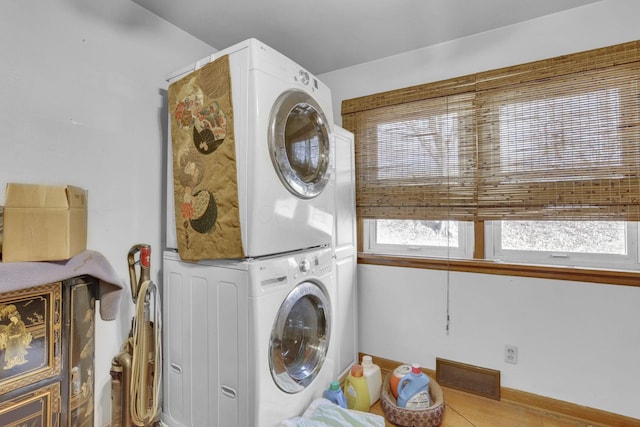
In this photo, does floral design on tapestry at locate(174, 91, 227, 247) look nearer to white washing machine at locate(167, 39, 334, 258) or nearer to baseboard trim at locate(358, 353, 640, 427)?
white washing machine at locate(167, 39, 334, 258)

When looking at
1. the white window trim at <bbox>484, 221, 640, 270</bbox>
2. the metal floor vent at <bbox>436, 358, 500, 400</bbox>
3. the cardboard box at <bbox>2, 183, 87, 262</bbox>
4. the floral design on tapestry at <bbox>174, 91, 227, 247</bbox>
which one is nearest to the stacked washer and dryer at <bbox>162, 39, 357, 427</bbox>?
the floral design on tapestry at <bbox>174, 91, 227, 247</bbox>

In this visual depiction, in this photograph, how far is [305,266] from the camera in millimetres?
1590

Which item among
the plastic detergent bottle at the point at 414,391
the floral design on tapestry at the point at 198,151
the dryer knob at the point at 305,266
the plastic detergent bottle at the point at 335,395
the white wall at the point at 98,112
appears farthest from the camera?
the plastic detergent bottle at the point at 414,391

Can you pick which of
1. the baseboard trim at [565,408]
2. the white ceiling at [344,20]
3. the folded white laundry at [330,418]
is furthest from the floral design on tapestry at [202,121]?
the baseboard trim at [565,408]

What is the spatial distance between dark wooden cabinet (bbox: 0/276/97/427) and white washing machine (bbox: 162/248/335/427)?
1.22 ft

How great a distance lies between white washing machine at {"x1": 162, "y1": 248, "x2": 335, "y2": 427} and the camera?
133 centimetres

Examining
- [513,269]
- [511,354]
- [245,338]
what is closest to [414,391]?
[511,354]

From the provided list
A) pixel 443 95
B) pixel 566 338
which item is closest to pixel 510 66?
pixel 443 95

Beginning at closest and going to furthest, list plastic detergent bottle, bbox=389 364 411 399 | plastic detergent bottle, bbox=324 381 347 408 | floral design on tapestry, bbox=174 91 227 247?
floral design on tapestry, bbox=174 91 227 247
plastic detergent bottle, bbox=324 381 347 408
plastic detergent bottle, bbox=389 364 411 399

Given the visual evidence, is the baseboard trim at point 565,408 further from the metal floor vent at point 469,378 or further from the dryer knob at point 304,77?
the dryer knob at point 304,77

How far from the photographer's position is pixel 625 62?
1.73m

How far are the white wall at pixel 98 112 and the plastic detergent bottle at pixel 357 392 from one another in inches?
51.4

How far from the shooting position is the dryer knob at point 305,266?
5.16ft

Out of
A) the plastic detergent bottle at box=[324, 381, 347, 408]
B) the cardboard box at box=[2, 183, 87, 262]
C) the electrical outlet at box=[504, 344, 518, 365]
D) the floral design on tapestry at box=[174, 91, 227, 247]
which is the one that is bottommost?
the plastic detergent bottle at box=[324, 381, 347, 408]
